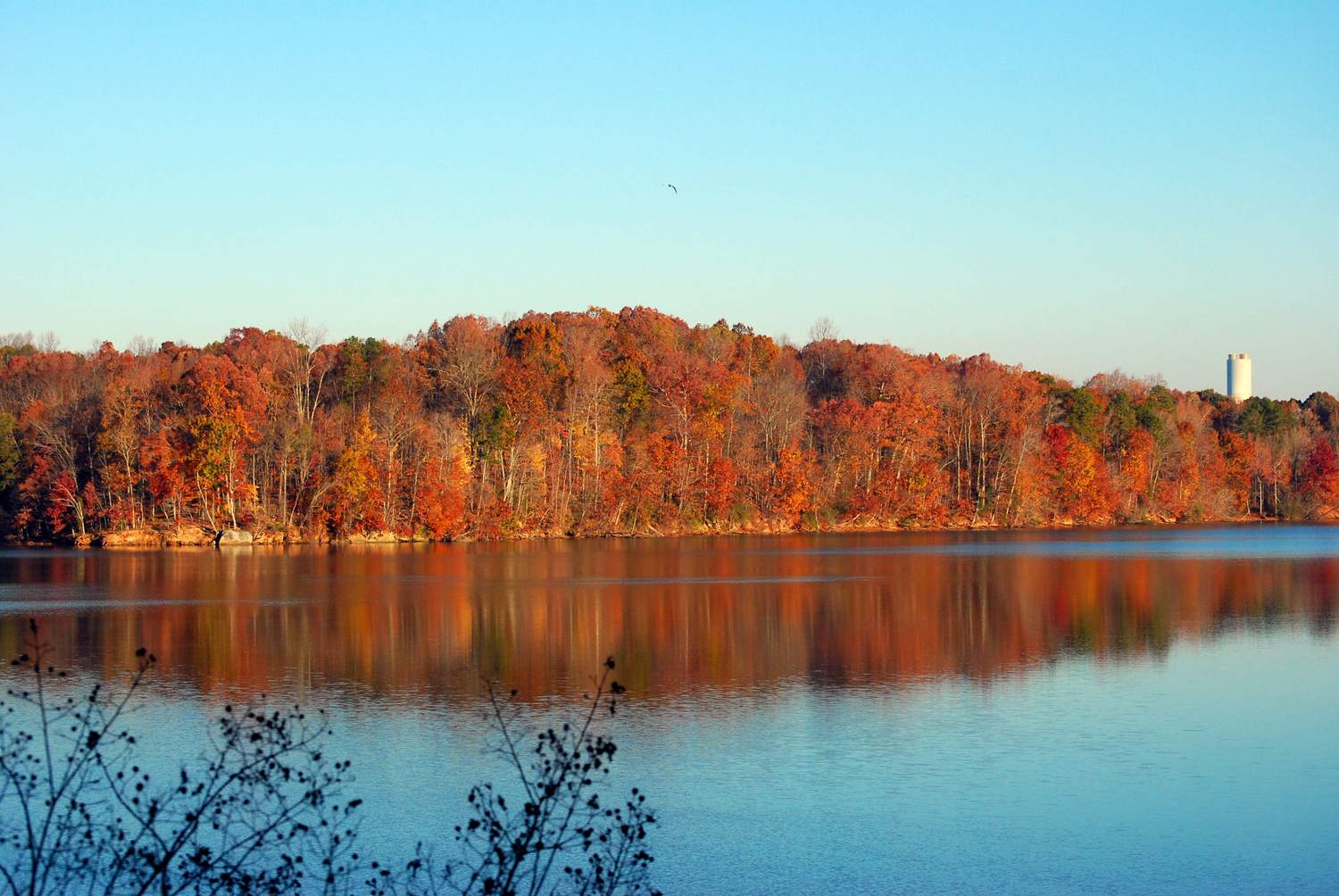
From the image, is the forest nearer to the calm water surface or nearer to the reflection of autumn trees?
the reflection of autumn trees

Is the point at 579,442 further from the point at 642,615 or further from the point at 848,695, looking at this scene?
the point at 848,695

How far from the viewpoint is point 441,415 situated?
59781 mm

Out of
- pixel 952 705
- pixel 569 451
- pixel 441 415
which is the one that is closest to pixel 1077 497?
pixel 569 451

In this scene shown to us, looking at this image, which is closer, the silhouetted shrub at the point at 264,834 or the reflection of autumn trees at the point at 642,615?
the silhouetted shrub at the point at 264,834

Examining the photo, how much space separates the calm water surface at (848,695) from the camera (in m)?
9.97

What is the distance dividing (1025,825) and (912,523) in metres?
63.9

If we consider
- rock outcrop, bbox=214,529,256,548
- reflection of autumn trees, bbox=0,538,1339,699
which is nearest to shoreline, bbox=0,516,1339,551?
rock outcrop, bbox=214,529,256,548

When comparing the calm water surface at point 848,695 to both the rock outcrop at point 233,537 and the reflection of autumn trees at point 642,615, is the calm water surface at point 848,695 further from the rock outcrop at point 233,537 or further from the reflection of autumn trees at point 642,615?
the rock outcrop at point 233,537

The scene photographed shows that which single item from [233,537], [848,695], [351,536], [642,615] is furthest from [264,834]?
[351,536]

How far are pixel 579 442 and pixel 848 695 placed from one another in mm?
48119

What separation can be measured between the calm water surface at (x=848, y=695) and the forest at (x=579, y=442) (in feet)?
61.2

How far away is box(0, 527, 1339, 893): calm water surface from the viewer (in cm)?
997

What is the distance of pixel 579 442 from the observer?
6384 centimetres

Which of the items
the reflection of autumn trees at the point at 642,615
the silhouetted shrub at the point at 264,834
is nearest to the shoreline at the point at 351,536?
the reflection of autumn trees at the point at 642,615
